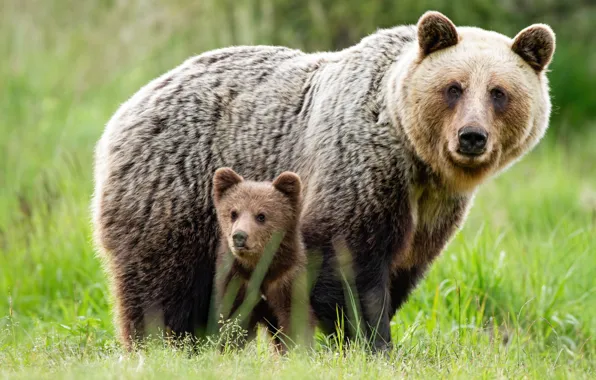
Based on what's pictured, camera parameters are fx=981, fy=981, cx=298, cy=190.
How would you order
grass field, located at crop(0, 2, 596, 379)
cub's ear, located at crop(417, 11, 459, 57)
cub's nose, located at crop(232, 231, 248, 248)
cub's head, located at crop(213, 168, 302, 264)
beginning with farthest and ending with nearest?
cub's ear, located at crop(417, 11, 459, 57) < cub's head, located at crop(213, 168, 302, 264) < cub's nose, located at crop(232, 231, 248, 248) < grass field, located at crop(0, 2, 596, 379)

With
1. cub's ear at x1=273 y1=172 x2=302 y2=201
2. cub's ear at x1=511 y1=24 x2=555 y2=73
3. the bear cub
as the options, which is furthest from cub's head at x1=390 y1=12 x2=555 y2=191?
the bear cub

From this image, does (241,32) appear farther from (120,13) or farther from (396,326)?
(396,326)

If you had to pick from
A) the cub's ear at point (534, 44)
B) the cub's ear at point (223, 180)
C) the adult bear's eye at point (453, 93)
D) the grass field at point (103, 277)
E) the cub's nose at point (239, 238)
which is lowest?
the grass field at point (103, 277)

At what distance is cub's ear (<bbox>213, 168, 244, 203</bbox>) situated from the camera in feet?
18.8

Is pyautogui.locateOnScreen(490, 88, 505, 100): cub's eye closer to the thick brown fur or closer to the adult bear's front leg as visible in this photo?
the thick brown fur

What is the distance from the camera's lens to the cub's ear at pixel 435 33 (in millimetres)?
5656

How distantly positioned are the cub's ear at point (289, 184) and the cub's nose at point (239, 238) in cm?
45

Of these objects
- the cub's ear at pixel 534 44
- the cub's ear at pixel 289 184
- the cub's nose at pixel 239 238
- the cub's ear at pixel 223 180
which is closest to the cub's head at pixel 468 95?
the cub's ear at pixel 534 44

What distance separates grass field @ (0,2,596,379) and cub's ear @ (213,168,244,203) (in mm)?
944

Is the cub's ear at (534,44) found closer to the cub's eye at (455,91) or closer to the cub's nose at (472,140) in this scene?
the cub's eye at (455,91)

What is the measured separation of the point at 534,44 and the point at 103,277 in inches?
146

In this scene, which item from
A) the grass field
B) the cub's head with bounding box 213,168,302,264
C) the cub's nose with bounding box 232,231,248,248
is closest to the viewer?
the grass field

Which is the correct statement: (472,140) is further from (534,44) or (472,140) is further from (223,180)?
(223,180)

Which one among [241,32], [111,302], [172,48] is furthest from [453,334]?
[172,48]
